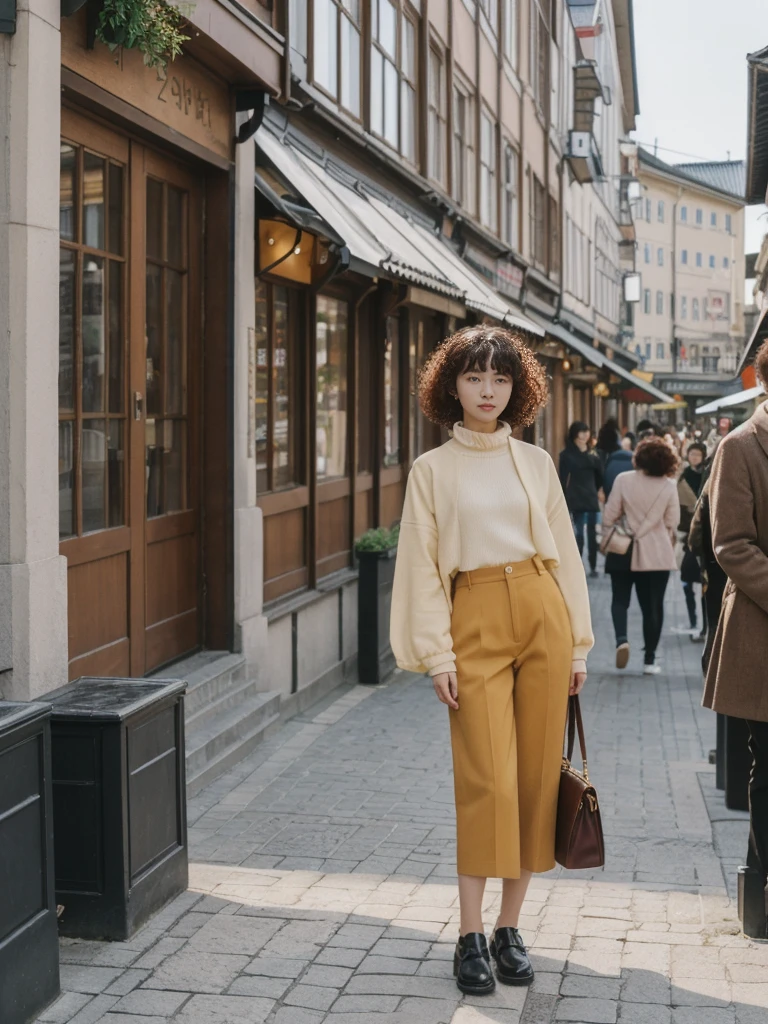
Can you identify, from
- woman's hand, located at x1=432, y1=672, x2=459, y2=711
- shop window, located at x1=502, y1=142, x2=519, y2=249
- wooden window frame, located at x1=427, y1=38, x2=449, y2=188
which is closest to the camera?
woman's hand, located at x1=432, y1=672, x2=459, y2=711

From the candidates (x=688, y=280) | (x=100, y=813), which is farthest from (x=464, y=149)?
(x=688, y=280)

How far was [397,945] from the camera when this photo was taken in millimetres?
4789

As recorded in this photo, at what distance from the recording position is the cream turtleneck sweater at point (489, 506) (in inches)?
175

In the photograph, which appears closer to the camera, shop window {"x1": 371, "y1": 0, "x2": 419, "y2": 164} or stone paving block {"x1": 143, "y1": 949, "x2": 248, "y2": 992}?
stone paving block {"x1": 143, "y1": 949, "x2": 248, "y2": 992}

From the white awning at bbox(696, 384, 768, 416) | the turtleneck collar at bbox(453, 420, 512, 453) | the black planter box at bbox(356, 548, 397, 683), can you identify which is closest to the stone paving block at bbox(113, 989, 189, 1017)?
the turtleneck collar at bbox(453, 420, 512, 453)

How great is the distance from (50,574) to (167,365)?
8.53ft

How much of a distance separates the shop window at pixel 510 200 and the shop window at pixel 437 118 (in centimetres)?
545

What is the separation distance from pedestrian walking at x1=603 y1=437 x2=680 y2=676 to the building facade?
6.93ft

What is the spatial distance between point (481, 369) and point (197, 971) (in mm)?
2037

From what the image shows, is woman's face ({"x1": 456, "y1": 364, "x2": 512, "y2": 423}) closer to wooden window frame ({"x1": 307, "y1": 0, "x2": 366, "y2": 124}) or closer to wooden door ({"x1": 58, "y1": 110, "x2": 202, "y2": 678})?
wooden door ({"x1": 58, "y1": 110, "x2": 202, "y2": 678})

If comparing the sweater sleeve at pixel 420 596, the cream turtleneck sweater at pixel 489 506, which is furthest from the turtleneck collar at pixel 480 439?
the sweater sleeve at pixel 420 596

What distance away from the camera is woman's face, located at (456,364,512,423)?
4523 millimetres

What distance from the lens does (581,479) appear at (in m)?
18.2

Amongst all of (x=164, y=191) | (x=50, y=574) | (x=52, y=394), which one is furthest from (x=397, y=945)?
(x=164, y=191)
